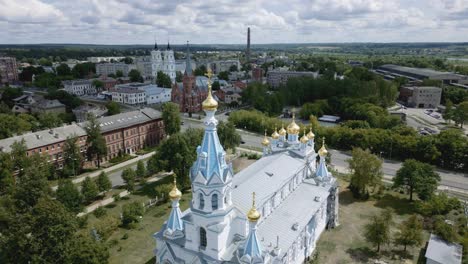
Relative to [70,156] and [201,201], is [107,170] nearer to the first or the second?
[70,156]

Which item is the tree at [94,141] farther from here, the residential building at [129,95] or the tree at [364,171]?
the residential building at [129,95]

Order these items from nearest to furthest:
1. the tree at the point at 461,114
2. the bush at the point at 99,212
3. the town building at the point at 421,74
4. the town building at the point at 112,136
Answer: the bush at the point at 99,212
the town building at the point at 112,136
the tree at the point at 461,114
the town building at the point at 421,74

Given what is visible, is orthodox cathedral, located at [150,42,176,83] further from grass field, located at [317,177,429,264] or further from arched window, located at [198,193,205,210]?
arched window, located at [198,193,205,210]

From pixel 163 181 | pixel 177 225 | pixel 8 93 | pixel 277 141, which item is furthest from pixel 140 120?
pixel 8 93

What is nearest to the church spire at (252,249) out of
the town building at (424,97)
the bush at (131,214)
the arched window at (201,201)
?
the arched window at (201,201)

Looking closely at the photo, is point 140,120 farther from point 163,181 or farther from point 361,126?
point 361,126

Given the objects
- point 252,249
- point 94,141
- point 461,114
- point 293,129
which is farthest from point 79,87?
point 461,114

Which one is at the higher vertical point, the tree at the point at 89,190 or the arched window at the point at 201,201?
the arched window at the point at 201,201
